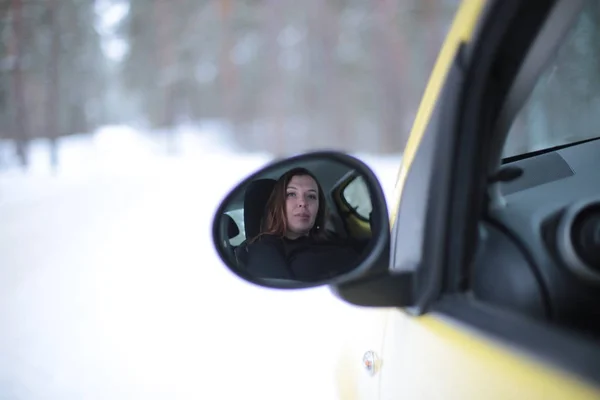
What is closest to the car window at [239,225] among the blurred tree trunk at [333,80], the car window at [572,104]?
the car window at [572,104]

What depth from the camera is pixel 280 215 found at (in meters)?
1.46

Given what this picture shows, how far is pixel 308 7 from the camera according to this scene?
17141 millimetres

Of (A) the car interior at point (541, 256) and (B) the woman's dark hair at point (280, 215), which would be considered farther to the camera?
(B) the woman's dark hair at point (280, 215)

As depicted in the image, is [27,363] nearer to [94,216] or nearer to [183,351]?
[183,351]

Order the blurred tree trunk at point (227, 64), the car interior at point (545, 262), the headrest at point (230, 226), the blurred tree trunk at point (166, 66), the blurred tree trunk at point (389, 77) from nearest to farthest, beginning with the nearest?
1. the car interior at point (545, 262)
2. the headrest at point (230, 226)
3. the blurred tree trunk at point (389, 77)
4. the blurred tree trunk at point (227, 64)
5. the blurred tree trunk at point (166, 66)

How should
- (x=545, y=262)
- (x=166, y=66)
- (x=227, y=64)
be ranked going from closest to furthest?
(x=545, y=262)
(x=227, y=64)
(x=166, y=66)

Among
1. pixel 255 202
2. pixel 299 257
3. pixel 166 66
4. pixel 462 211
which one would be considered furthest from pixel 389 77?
pixel 462 211

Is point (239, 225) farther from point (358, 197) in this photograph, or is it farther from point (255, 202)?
point (358, 197)

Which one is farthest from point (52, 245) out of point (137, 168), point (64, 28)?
point (64, 28)

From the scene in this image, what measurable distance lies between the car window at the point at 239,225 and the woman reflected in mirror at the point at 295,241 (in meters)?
0.06

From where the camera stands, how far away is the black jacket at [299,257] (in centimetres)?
141

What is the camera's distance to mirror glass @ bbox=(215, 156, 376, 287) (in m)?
1.43

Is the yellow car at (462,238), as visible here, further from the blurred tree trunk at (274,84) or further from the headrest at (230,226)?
the blurred tree trunk at (274,84)

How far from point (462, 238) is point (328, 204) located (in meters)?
0.42
